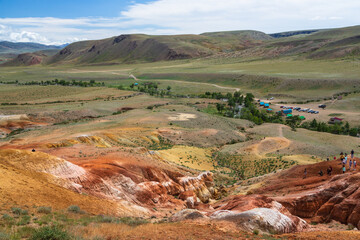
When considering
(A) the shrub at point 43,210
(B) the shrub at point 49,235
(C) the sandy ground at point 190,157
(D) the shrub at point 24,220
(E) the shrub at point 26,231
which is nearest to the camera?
(B) the shrub at point 49,235

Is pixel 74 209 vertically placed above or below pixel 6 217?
below

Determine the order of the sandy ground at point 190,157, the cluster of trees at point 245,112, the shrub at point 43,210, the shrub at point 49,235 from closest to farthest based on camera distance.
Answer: the shrub at point 49,235 → the shrub at point 43,210 → the sandy ground at point 190,157 → the cluster of trees at point 245,112

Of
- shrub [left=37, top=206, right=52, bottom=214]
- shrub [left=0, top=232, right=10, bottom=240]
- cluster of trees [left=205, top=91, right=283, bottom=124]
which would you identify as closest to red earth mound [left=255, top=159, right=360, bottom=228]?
shrub [left=37, top=206, right=52, bottom=214]

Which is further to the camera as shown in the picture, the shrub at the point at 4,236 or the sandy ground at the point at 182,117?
the sandy ground at the point at 182,117

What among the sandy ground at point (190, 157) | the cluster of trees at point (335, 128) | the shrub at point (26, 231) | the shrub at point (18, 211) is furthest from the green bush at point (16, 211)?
the cluster of trees at point (335, 128)

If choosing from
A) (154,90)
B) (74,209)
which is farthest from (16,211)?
(154,90)

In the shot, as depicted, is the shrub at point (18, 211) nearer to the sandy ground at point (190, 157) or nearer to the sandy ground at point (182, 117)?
the sandy ground at point (190, 157)

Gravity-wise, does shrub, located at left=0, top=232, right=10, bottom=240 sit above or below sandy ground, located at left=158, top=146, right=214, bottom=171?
above

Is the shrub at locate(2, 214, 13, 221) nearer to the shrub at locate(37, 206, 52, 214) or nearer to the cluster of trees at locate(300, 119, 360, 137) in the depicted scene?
the shrub at locate(37, 206, 52, 214)

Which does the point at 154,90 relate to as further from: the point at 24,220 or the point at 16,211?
the point at 24,220

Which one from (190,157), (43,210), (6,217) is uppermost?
(6,217)

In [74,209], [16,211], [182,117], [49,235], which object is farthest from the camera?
[182,117]

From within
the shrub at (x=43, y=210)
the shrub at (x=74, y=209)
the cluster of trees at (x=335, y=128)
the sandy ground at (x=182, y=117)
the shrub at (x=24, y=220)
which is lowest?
the cluster of trees at (x=335, y=128)

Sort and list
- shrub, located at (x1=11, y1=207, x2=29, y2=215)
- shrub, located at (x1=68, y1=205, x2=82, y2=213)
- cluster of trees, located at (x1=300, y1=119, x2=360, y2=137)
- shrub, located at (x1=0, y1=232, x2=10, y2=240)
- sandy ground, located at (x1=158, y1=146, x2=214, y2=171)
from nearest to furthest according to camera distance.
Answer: shrub, located at (x1=0, y1=232, x2=10, y2=240) < shrub, located at (x1=11, y1=207, x2=29, y2=215) < shrub, located at (x1=68, y1=205, x2=82, y2=213) < sandy ground, located at (x1=158, y1=146, x2=214, y2=171) < cluster of trees, located at (x1=300, y1=119, x2=360, y2=137)
